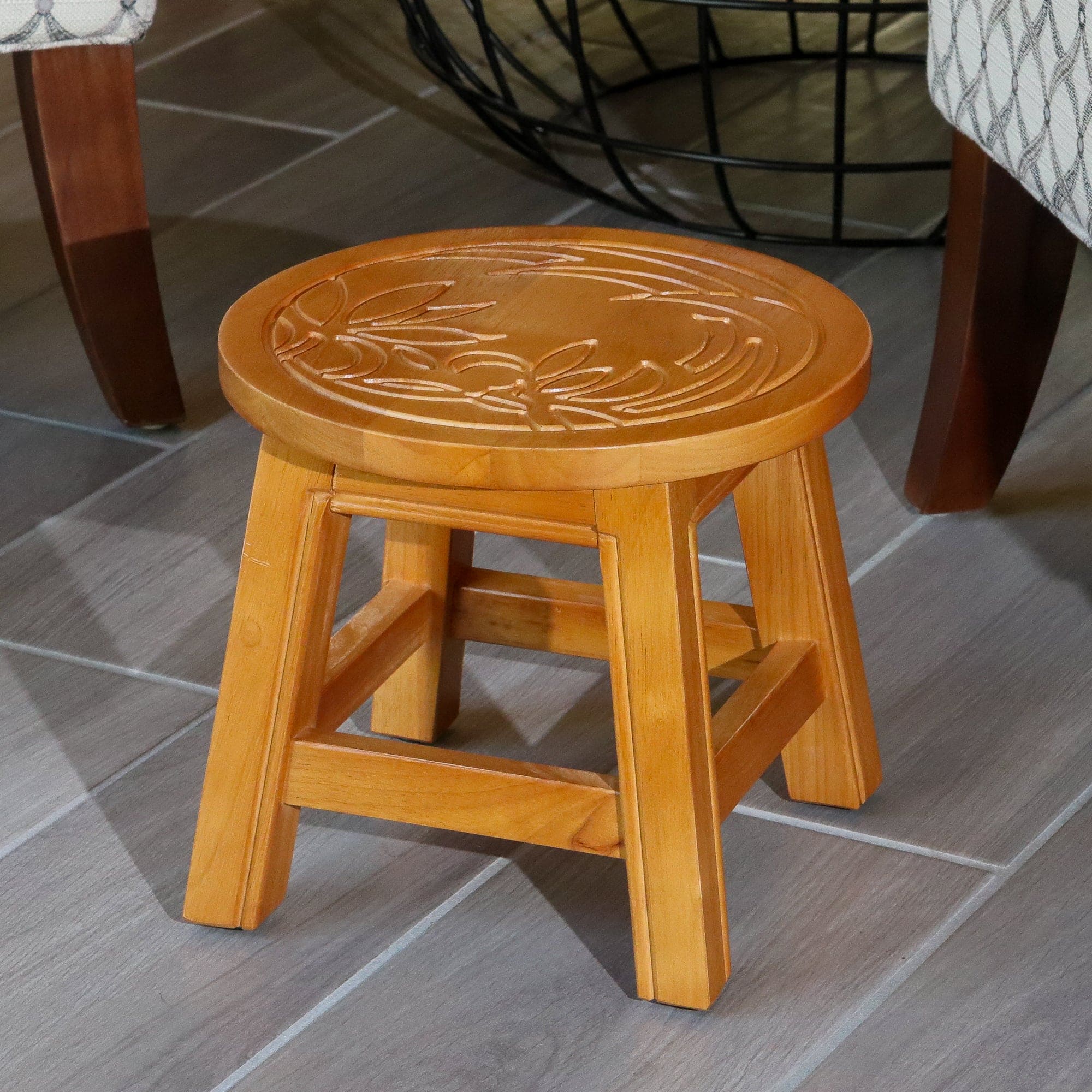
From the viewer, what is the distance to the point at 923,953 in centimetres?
81

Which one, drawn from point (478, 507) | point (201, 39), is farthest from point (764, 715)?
point (201, 39)

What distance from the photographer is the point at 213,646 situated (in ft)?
3.52

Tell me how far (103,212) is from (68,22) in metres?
0.16

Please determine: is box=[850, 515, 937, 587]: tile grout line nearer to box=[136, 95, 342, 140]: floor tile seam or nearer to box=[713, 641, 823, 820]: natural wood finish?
box=[713, 641, 823, 820]: natural wood finish

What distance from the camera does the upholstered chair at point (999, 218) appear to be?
868 mm

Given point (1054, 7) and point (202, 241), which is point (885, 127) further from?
point (1054, 7)

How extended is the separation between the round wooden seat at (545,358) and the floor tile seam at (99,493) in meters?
0.47

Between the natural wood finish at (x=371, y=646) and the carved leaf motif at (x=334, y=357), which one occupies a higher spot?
the carved leaf motif at (x=334, y=357)

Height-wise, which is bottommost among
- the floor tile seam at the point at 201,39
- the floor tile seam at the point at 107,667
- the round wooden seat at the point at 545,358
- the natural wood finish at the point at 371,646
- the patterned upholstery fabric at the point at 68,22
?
the floor tile seam at the point at 107,667

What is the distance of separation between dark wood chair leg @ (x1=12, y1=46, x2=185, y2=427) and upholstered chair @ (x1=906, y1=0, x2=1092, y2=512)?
1.89 feet

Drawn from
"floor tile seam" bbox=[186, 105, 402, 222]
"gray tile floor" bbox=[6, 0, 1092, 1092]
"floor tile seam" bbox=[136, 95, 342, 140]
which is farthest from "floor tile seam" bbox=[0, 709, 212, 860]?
"floor tile seam" bbox=[136, 95, 342, 140]

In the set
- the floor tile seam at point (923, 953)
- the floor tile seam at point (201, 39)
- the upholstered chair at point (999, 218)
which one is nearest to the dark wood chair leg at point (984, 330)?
the upholstered chair at point (999, 218)

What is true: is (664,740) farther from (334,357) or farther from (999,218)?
(999,218)

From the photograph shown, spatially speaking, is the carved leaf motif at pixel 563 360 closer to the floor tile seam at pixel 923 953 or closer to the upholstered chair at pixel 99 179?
the floor tile seam at pixel 923 953
